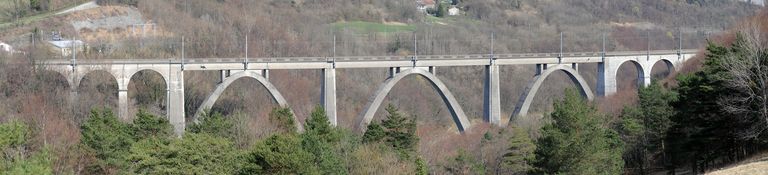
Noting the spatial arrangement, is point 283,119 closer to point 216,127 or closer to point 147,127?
point 216,127

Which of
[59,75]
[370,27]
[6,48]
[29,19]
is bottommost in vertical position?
[59,75]

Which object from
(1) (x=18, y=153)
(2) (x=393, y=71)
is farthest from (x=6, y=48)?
(1) (x=18, y=153)

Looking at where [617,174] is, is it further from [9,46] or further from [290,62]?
[9,46]

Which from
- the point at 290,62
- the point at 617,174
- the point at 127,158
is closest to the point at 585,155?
the point at 617,174

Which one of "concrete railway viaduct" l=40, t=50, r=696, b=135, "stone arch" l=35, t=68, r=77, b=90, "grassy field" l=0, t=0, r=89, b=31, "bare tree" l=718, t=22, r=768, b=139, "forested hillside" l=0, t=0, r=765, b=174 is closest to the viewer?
"bare tree" l=718, t=22, r=768, b=139

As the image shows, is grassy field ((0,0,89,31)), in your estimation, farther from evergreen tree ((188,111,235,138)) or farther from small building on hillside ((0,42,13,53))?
evergreen tree ((188,111,235,138))

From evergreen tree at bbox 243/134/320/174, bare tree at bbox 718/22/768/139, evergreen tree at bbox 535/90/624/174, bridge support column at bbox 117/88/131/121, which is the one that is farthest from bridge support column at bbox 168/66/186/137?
bare tree at bbox 718/22/768/139
